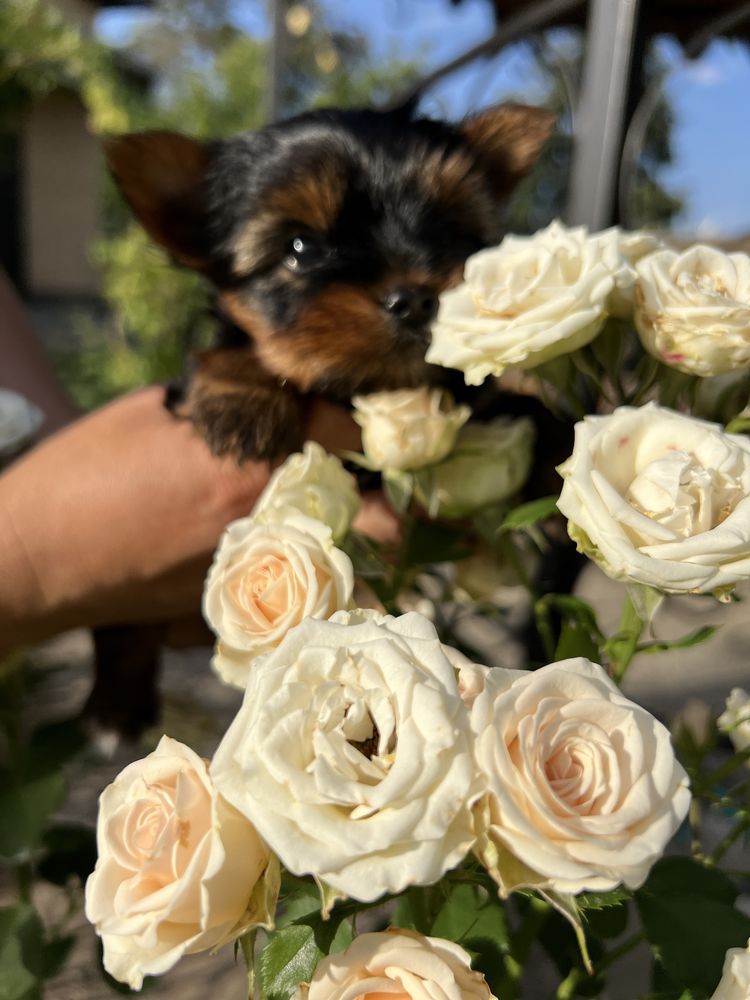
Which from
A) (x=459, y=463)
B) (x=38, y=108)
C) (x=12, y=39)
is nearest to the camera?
(x=459, y=463)

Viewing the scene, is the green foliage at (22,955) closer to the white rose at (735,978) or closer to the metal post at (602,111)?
the white rose at (735,978)

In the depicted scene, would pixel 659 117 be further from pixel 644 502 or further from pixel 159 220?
pixel 644 502

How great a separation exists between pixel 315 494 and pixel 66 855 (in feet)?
2.65

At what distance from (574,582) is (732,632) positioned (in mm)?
1383

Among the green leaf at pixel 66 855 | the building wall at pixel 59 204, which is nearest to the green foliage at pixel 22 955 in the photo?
the green leaf at pixel 66 855

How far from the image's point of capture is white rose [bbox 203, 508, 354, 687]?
664mm

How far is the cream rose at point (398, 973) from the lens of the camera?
0.51m

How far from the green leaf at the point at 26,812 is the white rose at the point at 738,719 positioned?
32.5 inches

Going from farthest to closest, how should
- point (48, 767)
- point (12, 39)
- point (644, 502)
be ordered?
point (12, 39) < point (48, 767) < point (644, 502)

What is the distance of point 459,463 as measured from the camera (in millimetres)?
926

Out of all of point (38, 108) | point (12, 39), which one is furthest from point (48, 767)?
point (38, 108)

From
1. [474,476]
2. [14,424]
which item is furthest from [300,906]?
[14,424]

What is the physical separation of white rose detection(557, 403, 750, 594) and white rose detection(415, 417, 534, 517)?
11.0 inches

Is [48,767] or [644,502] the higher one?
[644,502]
